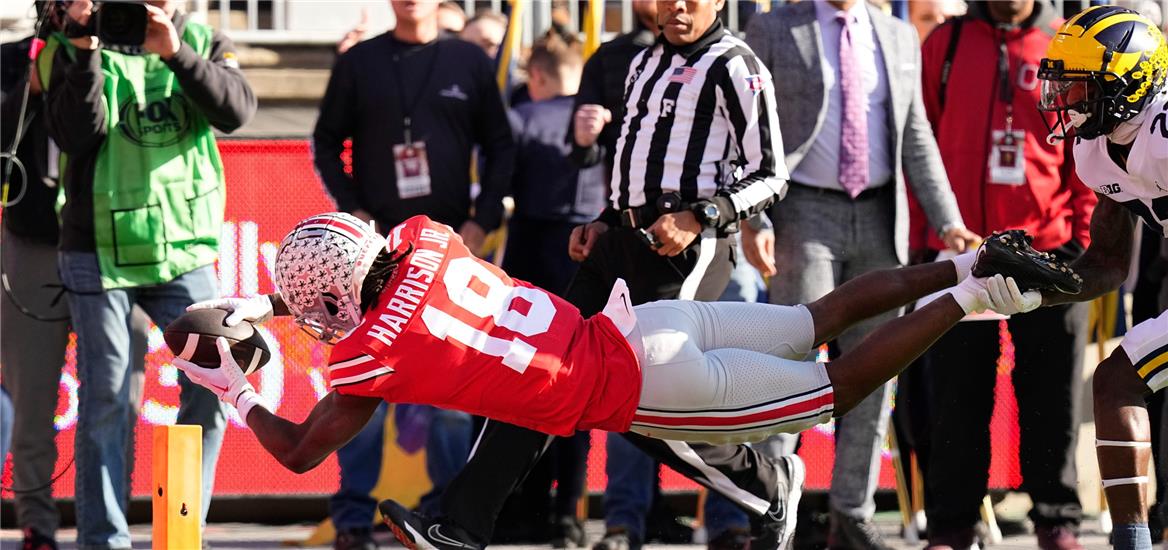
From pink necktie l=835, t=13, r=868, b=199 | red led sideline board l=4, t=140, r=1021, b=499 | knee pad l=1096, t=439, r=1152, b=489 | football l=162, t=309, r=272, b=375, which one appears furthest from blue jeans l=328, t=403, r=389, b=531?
knee pad l=1096, t=439, r=1152, b=489

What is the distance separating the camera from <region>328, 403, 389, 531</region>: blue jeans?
7336 mm

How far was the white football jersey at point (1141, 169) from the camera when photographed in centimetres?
578

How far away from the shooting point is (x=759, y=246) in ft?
22.7

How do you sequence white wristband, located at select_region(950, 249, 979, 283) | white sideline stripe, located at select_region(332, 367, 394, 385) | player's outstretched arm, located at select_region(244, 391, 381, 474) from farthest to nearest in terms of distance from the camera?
white wristband, located at select_region(950, 249, 979, 283)
player's outstretched arm, located at select_region(244, 391, 381, 474)
white sideline stripe, located at select_region(332, 367, 394, 385)

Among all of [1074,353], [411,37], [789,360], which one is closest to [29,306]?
[411,37]

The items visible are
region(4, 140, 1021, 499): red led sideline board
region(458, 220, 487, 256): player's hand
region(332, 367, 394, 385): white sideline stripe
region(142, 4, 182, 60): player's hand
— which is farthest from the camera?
region(4, 140, 1021, 499): red led sideline board

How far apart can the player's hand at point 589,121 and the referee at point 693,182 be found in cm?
37

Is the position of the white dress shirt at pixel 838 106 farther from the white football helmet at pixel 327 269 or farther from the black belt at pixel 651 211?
the white football helmet at pixel 327 269

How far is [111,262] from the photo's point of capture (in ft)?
23.3

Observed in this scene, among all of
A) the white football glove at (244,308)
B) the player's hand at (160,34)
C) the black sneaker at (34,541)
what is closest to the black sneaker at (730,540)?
the white football glove at (244,308)

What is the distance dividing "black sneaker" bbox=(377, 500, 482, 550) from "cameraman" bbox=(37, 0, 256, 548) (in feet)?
4.28

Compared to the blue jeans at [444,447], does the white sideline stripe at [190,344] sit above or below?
above

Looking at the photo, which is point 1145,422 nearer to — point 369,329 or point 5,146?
point 369,329

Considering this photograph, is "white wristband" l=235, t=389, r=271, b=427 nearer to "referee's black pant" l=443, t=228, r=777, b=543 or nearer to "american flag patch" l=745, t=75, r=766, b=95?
"referee's black pant" l=443, t=228, r=777, b=543
